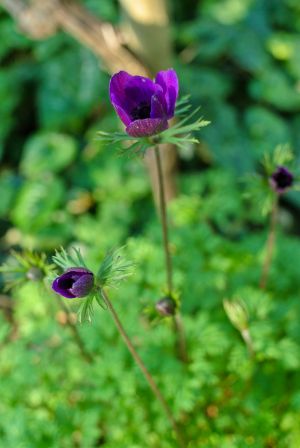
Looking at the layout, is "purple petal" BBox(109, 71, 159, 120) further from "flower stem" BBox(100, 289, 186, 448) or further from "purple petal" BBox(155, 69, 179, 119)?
"flower stem" BBox(100, 289, 186, 448)

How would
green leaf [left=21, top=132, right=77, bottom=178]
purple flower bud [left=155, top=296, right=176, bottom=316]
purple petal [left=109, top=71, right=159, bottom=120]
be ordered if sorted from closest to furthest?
purple petal [left=109, top=71, right=159, bottom=120] → purple flower bud [left=155, top=296, right=176, bottom=316] → green leaf [left=21, top=132, right=77, bottom=178]

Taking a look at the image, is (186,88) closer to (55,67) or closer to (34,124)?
(55,67)

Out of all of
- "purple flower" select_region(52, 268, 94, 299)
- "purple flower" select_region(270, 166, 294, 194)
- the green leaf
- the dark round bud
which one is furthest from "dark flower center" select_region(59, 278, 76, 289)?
the green leaf

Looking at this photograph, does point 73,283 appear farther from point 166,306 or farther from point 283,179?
point 283,179

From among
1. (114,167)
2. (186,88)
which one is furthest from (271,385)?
(186,88)

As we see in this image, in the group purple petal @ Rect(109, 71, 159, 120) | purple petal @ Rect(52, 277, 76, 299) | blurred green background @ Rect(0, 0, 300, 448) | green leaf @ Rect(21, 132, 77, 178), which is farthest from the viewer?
green leaf @ Rect(21, 132, 77, 178)

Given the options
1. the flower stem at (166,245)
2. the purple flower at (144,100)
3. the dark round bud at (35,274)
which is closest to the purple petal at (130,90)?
the purple flower at (144,100)

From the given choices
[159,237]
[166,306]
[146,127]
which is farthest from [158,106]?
[159,237]
